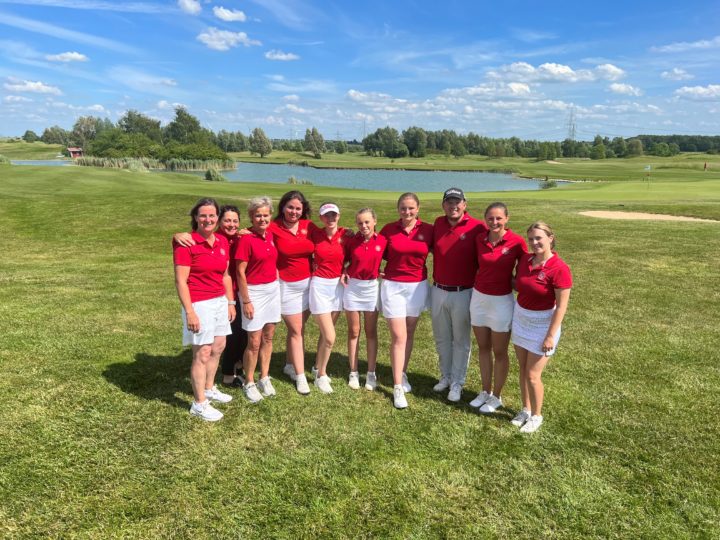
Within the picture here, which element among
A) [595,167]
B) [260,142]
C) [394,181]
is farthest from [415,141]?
[394,181]

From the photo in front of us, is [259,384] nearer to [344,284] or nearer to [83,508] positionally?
[344,284]

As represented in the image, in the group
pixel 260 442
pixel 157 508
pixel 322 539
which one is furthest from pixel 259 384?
pixel 322 539

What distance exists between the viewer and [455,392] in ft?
16.8

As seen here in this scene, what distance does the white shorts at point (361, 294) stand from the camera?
5035mm

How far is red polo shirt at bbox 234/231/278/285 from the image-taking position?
455 cm

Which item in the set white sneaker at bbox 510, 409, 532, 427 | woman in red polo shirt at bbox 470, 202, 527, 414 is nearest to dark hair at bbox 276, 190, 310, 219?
woman in red polo shirt at bbox 470, 202, 527, 414

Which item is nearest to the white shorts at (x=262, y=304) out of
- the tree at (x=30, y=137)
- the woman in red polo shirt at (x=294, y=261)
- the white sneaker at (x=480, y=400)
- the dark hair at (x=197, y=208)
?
the woman in red polo shirt at (x=294, y=261)

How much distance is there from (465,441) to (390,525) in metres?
1.33

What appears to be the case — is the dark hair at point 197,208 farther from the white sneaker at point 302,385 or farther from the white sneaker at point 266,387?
the white sneaker at point 302,385

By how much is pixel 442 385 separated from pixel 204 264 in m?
3.17

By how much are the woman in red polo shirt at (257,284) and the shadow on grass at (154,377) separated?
0.87 meters

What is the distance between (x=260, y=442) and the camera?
4.22m

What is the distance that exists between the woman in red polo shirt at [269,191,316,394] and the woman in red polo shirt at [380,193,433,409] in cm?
91

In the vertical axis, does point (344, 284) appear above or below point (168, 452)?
above
